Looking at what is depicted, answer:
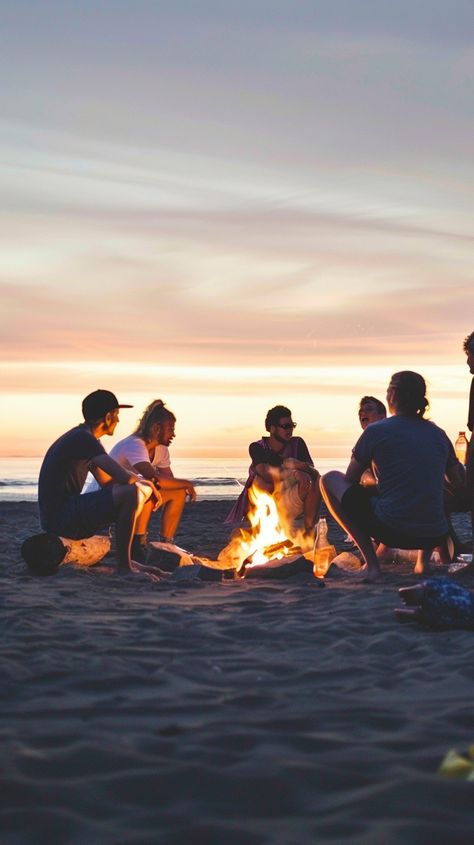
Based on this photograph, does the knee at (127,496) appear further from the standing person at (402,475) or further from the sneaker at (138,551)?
the standing person at (402,475)

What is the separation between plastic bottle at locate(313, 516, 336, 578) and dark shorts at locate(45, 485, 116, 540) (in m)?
1.86

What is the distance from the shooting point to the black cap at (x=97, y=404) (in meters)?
8.71

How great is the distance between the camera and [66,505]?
8.83 metres

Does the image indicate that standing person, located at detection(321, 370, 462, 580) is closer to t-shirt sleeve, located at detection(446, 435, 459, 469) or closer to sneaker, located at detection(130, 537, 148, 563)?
t-shirt sleeve, located at detection(446, 435, 459, 469)

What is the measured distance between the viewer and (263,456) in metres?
10.2

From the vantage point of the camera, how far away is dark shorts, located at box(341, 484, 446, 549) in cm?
782

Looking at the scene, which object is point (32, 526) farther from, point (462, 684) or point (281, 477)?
point (462, 684)

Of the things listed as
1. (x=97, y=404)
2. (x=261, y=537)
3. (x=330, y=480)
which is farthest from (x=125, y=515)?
(x=330, y=480)

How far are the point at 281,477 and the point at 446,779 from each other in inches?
273

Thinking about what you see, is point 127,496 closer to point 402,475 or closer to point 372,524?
point 372,524

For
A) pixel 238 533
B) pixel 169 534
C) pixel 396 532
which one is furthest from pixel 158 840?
pixel 169 534

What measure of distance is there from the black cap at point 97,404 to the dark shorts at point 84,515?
0.65 m

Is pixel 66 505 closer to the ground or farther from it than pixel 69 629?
farther from it

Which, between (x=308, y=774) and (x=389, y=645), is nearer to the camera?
(x=308, y=774)
